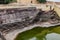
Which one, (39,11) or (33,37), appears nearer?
(33,37)

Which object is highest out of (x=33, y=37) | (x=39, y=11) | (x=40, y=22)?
(x=39, y=11)

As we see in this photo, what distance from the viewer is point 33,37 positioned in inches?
55.1

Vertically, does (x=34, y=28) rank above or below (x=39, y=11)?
below

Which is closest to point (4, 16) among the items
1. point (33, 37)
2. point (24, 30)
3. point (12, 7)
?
point (12, 7)

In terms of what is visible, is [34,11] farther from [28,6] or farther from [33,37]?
[33,37]

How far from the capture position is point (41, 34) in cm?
143

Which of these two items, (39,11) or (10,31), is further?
(39,11)

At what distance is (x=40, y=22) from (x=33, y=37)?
0.19 m

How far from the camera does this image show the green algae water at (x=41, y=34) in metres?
1.39

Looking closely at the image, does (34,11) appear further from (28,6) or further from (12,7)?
(12,7)

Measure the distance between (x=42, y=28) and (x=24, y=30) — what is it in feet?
0.63

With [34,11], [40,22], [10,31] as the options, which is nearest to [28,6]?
[34,11]

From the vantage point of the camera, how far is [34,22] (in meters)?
1.48

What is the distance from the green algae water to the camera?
54.8 inches
